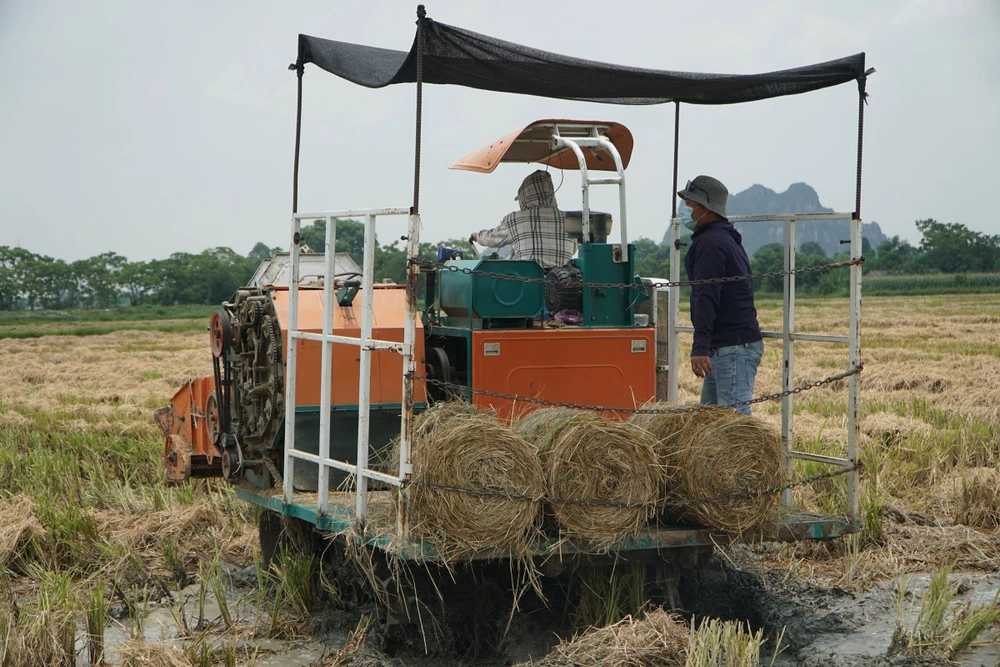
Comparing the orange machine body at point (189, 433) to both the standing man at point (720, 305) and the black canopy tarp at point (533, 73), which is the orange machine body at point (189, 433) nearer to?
the black canopy tarp at point (533, 73)

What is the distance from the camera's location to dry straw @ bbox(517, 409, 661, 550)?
4836mm

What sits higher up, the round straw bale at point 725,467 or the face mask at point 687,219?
the face mask at point 687,219

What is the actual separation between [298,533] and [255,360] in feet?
3.48

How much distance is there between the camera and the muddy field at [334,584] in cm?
524

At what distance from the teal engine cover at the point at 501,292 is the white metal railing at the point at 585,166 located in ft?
1.67

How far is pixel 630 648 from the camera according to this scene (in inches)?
174

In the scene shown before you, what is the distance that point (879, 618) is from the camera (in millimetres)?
5770

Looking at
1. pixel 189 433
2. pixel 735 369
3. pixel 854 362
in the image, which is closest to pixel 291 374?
pixel 189 433

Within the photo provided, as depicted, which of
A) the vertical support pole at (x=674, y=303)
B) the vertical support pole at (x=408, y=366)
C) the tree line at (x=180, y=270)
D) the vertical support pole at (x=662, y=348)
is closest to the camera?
the vertical support pole at (x=408, y=366)

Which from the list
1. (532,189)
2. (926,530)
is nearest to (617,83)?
(532,189)

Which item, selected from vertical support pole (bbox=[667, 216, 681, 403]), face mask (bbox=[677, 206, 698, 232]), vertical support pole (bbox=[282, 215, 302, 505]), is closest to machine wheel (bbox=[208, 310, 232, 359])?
vertical support pole (bbox=[282, 215, 302, 505])

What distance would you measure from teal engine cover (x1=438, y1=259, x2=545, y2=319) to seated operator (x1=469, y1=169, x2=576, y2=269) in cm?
53

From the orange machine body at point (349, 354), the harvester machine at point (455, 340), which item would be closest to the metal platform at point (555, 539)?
the harvester machine at point (455, 340)

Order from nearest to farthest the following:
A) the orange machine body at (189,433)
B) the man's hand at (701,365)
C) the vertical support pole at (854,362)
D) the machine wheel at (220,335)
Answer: the vertical support pole at (854,362), the man's hand at (701,365), the machine wheel at (220,335), the orange machine body at (189,433)
